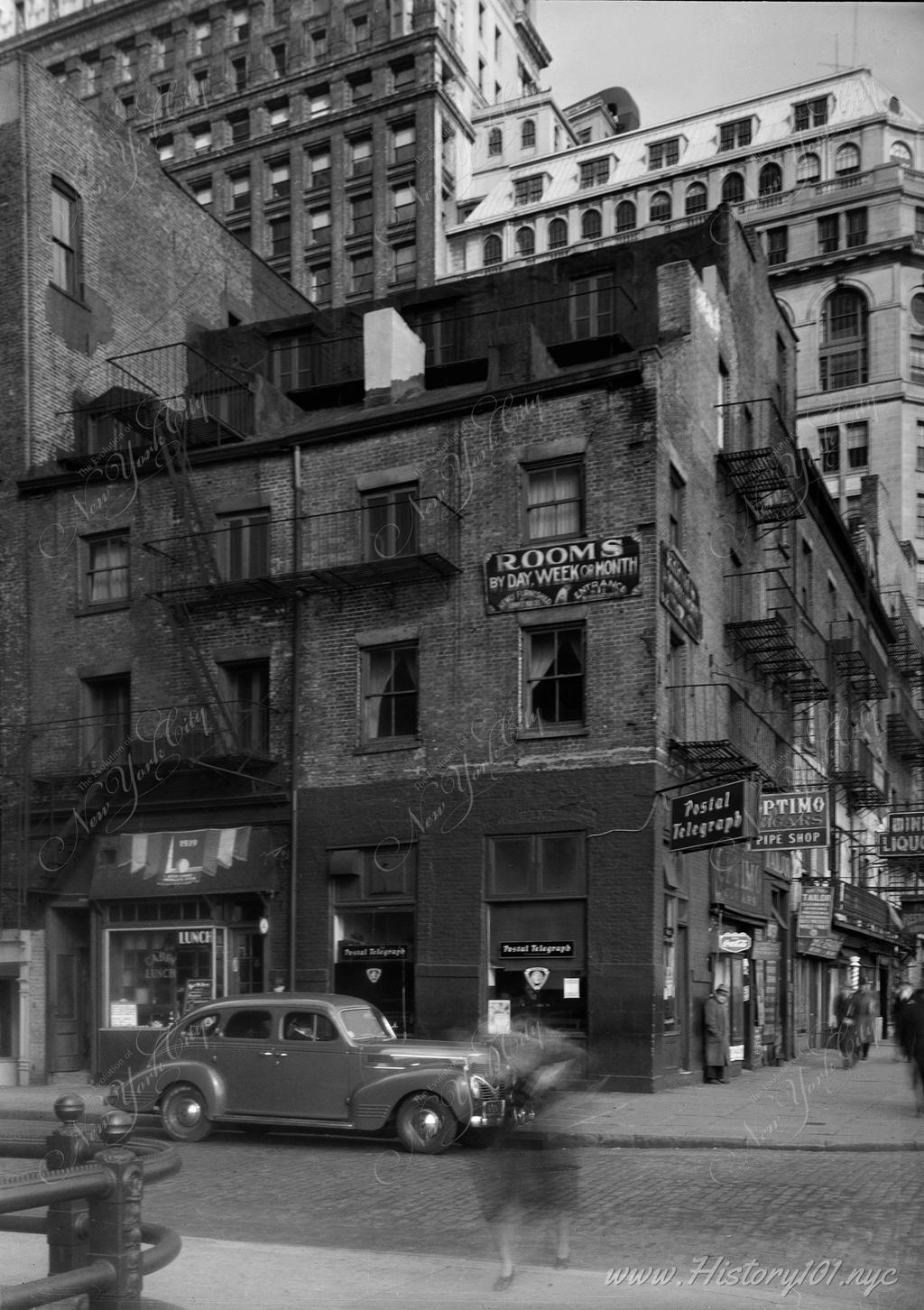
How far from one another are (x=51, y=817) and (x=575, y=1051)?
19634mm

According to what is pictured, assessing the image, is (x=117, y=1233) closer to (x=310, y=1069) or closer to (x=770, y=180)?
(x=310, y=1069)

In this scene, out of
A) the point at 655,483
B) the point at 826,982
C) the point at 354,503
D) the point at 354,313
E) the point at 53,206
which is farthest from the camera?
the point at 826,982

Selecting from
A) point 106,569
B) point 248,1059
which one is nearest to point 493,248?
point 106,569

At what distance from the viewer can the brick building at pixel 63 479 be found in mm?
28203

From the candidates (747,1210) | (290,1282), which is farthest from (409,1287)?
(747,1210)

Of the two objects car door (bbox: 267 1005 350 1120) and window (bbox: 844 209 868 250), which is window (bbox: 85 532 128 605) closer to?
car door (bbox: 267 1005 350 1120)

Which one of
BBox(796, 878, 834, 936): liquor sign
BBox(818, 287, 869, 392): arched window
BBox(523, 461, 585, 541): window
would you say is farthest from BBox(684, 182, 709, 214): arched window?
BBox(523, 461, 585, 541): window

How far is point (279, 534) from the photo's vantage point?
27.8 meters

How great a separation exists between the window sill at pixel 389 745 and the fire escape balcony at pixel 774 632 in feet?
24.2

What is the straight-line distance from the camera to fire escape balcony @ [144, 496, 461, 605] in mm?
26078

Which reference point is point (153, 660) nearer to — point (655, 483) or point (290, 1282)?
point (655, 483)

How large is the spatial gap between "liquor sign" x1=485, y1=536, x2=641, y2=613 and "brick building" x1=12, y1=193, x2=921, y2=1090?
5 cm

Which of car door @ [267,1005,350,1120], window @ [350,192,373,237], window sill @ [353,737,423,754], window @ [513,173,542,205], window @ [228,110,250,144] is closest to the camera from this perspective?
car door @ [267,1005,350,1120]

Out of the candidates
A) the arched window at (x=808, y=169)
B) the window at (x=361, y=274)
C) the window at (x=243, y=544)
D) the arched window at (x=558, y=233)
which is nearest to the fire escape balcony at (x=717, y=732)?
the window at (x=243, y=544)
